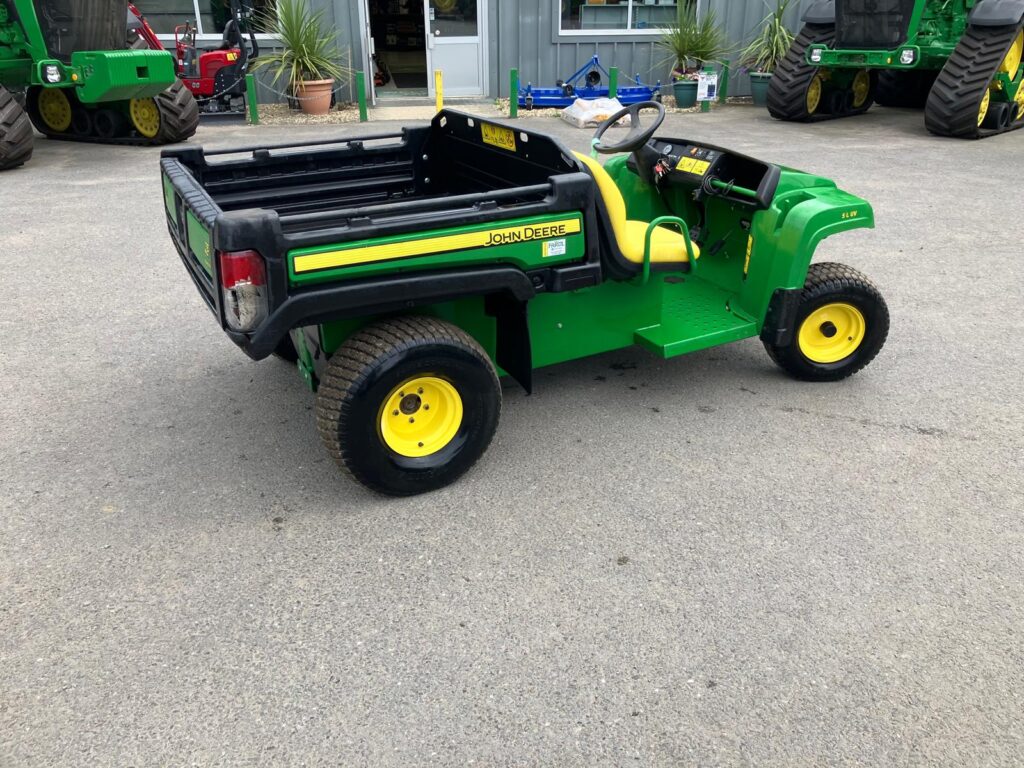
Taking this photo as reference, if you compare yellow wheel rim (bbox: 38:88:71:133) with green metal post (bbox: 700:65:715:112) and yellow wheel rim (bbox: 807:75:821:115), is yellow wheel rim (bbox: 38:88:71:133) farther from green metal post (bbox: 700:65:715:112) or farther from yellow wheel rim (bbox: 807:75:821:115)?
yellow wheel rim (bbox: 807:75:821:115)

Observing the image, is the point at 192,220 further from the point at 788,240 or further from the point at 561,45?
the point at 561,45

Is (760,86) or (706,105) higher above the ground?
(760,86)

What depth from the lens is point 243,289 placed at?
2.74 m

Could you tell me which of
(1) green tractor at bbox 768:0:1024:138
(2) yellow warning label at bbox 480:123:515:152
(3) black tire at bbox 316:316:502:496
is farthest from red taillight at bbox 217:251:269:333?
(1) green tractor at bbox 768:0:1024:138

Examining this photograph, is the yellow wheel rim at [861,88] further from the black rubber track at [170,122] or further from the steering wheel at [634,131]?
the steering wheel at [634,131]

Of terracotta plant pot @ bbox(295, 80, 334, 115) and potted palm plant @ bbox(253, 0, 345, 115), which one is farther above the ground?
potted palm plant @ bbox(253, 0, 345, 115)

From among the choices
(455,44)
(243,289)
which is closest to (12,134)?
(455,44)

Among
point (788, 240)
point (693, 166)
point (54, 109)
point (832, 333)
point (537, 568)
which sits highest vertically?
point (693, 166)

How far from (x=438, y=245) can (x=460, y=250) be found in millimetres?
88

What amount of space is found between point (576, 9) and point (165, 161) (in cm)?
1162

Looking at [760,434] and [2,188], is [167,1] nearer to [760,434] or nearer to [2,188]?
[2,188]

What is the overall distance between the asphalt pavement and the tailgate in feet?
2.50

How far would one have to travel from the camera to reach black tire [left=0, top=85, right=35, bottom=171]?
27.9 ft

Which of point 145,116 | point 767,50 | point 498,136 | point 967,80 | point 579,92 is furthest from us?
point 767,50
